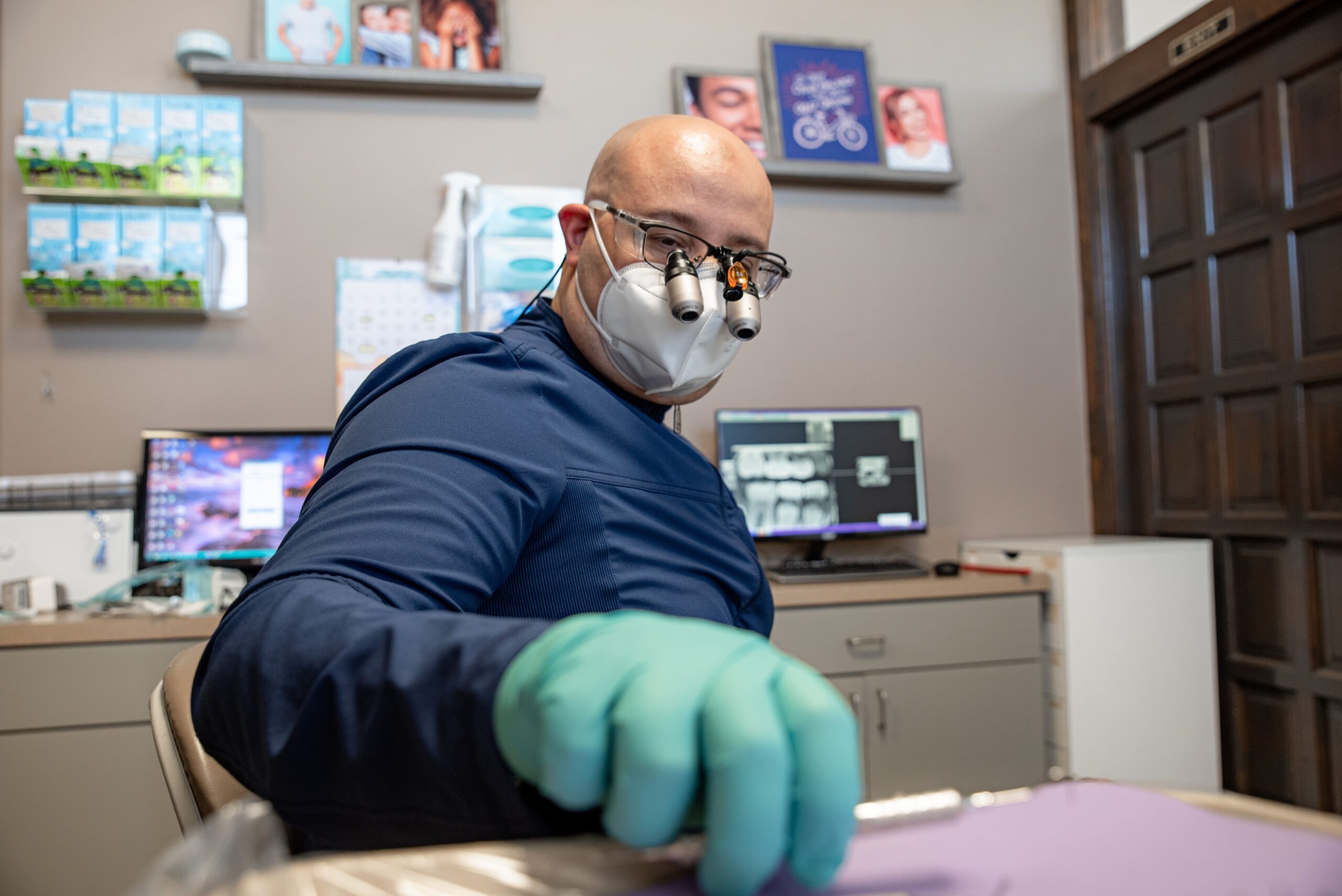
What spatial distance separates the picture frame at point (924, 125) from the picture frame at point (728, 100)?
1.33 ft

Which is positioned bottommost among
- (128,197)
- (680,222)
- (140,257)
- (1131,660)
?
(1131,660)

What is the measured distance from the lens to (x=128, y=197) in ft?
7.58

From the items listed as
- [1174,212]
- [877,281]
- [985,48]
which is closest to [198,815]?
[877,281]

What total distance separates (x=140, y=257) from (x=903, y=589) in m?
2.13

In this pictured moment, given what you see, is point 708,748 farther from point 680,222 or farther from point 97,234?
point 97,234

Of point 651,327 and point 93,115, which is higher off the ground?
point 93,115

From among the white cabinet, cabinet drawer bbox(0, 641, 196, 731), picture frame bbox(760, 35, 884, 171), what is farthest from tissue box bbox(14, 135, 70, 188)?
the white cabinet

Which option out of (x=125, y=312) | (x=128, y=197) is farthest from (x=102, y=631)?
(x=128, y=197)

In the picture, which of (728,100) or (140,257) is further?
(728,100)

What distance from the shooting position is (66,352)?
2.30 m

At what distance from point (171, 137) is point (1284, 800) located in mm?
3444

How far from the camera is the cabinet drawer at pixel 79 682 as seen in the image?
1761mm

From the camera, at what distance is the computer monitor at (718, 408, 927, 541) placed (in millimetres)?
2453

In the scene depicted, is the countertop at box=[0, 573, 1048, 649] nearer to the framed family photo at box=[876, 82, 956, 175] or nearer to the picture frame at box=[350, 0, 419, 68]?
the framed family photo at box=[876, 82, 956, 175]
